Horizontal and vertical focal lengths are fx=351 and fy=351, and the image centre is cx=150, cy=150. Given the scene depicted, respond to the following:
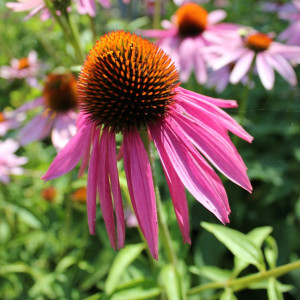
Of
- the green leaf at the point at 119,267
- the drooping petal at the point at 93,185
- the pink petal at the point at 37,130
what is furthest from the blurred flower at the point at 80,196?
the drooping petal at the point at 93,185

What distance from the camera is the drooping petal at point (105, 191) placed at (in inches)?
25.4

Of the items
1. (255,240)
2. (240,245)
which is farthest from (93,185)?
(255,240)

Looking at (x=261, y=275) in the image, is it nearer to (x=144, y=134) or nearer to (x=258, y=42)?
(x=144, y=134)

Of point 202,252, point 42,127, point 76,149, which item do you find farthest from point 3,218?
Answer: point 76,149

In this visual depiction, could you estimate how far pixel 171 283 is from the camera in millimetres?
821

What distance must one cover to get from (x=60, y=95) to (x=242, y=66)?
0.72m

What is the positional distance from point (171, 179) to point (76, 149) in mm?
226

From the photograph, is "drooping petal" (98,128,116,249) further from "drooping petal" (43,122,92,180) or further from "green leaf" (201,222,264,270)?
"green leaf" (201,222,264,270)

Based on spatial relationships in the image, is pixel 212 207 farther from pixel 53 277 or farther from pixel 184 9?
pixel 184 9

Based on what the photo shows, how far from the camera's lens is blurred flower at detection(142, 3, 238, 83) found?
1.54m

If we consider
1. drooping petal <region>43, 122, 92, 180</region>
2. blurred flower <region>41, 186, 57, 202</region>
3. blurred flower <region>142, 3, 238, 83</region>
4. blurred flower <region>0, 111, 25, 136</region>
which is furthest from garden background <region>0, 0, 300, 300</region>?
drooping petal <region>43, 122, 92, 180</region>

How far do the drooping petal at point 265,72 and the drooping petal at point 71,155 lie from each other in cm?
68

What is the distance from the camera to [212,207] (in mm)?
613

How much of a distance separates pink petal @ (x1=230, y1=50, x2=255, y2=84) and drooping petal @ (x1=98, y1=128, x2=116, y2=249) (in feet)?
2.28
